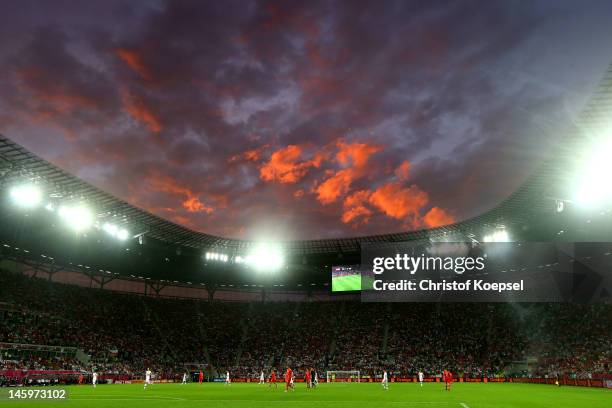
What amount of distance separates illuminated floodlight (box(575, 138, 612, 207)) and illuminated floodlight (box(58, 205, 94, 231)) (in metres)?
49.2

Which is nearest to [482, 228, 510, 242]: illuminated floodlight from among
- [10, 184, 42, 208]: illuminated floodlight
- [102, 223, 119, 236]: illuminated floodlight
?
[102, 223, 119, 236]: illuminated floodlight

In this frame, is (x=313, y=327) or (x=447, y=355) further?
(x=313, y=327)

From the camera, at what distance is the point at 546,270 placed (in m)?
71.8

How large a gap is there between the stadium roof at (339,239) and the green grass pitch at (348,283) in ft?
14.5

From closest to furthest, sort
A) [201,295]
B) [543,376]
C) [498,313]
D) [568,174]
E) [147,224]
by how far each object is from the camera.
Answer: [568,174] < [543,376] < [147,224] < [498,313] < [201,295]

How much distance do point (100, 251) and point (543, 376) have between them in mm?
58445

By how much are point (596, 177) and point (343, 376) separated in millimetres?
40293

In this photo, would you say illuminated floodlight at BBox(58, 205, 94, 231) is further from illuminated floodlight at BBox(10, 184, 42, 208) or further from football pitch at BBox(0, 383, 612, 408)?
football pitch at BBox(0, 383, 612, 408)

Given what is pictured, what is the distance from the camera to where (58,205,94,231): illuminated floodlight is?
53.1 m

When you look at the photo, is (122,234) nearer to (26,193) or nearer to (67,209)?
(67,209)

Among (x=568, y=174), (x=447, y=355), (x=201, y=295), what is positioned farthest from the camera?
(x=201, y=295)

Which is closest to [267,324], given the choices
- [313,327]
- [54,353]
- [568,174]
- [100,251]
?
[313,327]

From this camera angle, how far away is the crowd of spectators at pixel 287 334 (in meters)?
58.4

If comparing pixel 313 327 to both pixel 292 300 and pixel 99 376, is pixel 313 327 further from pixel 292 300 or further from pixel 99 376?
pixel 99 376
